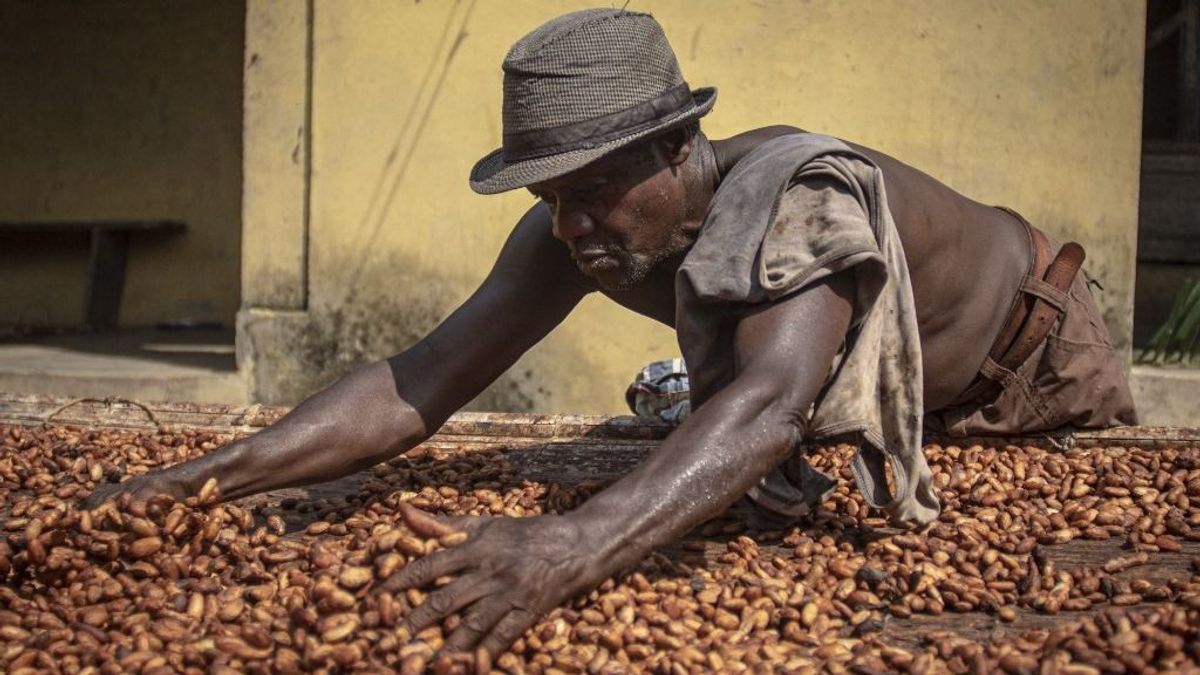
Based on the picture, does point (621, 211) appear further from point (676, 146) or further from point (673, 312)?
point (673, 312)

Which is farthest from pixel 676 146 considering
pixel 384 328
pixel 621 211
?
pixel 384 328

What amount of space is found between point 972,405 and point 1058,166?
7.46 ft

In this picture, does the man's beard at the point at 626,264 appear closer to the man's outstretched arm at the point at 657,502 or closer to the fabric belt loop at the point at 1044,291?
the man's outstretched arm at the point at 657,502

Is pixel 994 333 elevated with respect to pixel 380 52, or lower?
lower

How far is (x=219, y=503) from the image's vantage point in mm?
2832

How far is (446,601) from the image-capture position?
207 centimetres

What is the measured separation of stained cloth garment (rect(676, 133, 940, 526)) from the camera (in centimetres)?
257

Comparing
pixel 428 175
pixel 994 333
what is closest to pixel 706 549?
pixel 994 333

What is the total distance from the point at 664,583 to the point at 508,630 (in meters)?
0.46

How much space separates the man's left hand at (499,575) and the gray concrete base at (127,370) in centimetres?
360

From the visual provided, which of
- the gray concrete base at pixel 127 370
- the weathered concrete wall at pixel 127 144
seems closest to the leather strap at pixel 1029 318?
the gray concrete base at pixel 127 370

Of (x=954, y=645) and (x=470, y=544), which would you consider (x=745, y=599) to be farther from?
(x=470, y=544)

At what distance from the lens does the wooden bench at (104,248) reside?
839cm

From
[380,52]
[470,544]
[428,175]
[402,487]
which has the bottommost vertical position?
[402,487]
